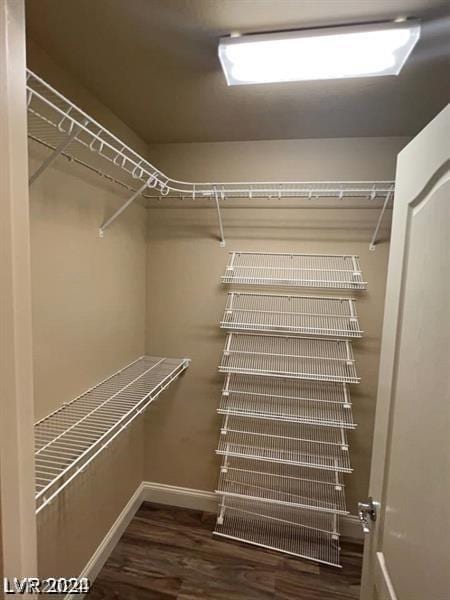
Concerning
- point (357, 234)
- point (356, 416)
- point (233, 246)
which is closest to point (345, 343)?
point (356, 416)

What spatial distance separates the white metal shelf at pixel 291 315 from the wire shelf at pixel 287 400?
12.8 inches

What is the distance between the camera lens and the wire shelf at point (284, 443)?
203 cm

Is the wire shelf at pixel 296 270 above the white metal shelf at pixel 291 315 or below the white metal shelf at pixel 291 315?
above

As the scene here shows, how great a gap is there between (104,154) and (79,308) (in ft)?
2.45

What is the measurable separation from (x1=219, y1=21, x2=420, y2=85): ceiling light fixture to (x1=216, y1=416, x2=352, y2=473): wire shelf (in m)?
1.76

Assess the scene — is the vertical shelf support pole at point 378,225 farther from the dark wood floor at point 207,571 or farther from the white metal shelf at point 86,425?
the dark wood floor at point 207,571

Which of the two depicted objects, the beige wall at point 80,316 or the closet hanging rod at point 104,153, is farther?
the beige wall at point 80,316

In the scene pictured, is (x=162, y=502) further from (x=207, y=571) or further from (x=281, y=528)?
(x=281, y=528)

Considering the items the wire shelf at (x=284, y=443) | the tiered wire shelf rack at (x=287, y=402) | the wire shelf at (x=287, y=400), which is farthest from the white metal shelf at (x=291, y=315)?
the wire shelf at (x=284, y=443)

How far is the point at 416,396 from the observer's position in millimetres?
870

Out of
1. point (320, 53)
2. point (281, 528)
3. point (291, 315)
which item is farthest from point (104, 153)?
point (281, 528)

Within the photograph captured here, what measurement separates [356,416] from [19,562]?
6.07 ft

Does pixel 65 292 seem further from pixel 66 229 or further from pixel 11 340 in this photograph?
pixel 11 340

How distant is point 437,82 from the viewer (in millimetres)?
1343
